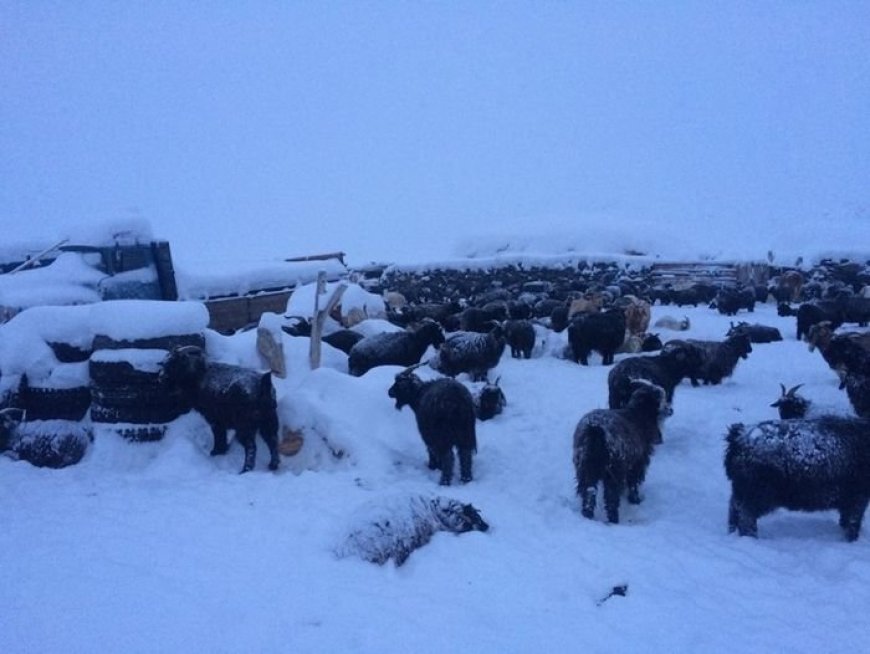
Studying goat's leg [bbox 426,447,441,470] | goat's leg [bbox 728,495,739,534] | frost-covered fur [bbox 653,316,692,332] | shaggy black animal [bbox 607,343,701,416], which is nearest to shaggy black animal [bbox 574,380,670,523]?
goat's leg [bbox 728,495,739,534]

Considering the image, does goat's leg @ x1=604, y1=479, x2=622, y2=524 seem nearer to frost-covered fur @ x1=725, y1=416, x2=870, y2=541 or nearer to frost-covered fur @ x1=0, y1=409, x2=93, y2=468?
frost-covered fur @ x1=725, y1=416, x2=870, y2=541

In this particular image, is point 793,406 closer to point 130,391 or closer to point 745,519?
point 745,519

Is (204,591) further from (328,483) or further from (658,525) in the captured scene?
(658,525)

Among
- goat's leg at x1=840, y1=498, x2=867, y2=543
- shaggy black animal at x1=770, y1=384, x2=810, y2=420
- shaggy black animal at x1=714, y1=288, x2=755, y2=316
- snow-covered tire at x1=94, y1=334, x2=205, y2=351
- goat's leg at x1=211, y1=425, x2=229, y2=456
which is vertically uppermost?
snow-covered tire at x1=94, y1=334, x2=205, y2=351

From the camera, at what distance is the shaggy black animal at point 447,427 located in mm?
7559

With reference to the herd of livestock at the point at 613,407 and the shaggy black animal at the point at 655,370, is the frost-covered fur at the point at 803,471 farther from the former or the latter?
the shaggy black animal at the point at 655,370

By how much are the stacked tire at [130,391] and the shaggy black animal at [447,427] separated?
3445 millimetres

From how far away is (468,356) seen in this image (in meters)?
12.3

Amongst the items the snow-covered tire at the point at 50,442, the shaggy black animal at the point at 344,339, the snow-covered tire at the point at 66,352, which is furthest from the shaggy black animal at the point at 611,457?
the shaggy black animal at the point at 344,339

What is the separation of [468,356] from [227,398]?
18.2 feet

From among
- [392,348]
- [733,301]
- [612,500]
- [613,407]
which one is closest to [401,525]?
[612,500]

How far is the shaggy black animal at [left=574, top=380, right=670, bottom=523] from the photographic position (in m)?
6.29

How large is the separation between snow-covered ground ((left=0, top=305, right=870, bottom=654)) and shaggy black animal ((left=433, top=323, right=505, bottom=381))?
134 inches

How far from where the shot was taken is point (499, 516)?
21.2ft
